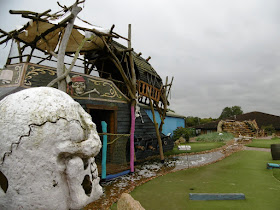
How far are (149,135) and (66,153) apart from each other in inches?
321

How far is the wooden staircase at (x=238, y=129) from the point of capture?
78.8 ft

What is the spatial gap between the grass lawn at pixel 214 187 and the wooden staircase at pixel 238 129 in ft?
56.8

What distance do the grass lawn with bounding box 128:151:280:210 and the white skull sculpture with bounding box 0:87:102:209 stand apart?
10.1 feet

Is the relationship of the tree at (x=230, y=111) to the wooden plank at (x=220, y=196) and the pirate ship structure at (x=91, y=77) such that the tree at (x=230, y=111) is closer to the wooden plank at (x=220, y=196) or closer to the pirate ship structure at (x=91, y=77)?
the pirate ship structure at (x=91, y=77)

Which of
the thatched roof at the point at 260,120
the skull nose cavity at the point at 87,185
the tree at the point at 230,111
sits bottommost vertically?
the skull nose cavity at the point at 87,185

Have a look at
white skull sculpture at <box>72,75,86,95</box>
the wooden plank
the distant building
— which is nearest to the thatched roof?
the distant building

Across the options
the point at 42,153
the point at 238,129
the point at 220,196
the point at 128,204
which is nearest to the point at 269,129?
the point at 238,129

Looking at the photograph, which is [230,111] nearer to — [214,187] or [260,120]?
[260,120]

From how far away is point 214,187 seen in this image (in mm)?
5676

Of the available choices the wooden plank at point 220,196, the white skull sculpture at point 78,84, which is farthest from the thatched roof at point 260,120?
the white skull sculpture at point 78,84

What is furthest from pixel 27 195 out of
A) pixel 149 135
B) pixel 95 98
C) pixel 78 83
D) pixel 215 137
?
pixel 215 137

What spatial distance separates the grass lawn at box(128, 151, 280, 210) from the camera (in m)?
4.36

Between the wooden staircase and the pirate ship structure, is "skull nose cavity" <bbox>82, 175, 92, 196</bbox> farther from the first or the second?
the wooden staircase

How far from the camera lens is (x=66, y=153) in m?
1.88
